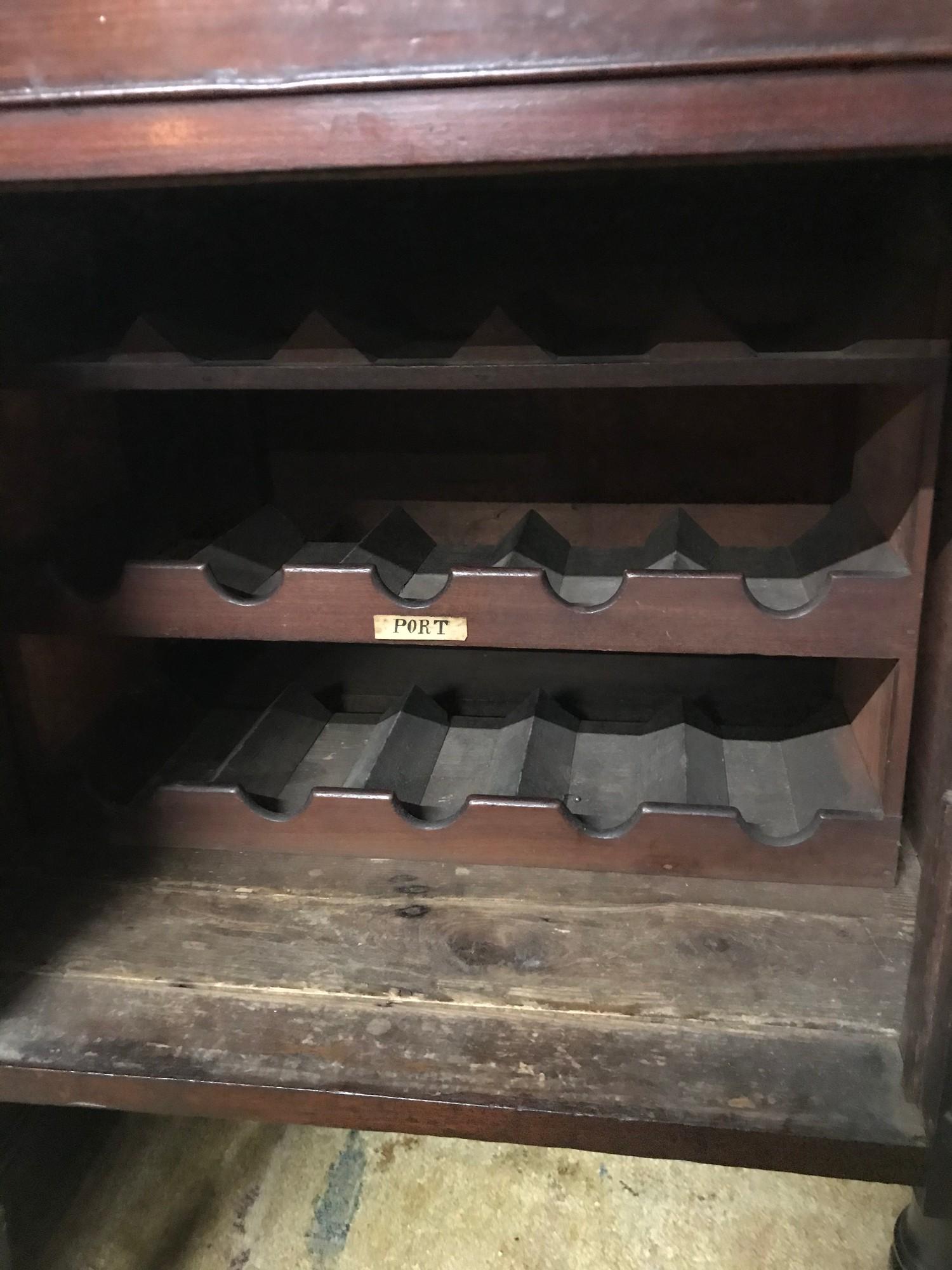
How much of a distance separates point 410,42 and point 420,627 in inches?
16.8

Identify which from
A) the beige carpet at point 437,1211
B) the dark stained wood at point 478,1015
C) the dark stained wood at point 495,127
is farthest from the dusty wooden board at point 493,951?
the dark stained wood at point 495,127

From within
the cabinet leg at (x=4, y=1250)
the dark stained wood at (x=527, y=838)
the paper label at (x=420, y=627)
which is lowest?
the cabinet leg at (x=4, y=1250)

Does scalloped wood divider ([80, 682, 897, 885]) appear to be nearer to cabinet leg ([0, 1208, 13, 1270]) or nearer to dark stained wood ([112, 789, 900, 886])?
dark stained wood ([112, 789, 900, 886])

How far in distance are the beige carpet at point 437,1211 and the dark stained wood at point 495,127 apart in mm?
892

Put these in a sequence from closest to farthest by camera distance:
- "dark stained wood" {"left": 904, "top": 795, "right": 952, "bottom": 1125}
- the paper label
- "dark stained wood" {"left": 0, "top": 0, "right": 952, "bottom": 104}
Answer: "dark stained wood" {"left": 0, "top": 0, "right": 952, "bottom": 104} < "dark stained wood" {"left": 904, "top": 795, "right": 952, "bottom": 1125} < the paper label

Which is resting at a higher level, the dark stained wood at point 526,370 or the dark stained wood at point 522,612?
the dark stained wood at point 526,370

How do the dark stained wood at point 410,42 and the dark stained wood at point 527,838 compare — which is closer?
the dark stained wood at point 410,42

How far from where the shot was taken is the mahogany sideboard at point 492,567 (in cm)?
50

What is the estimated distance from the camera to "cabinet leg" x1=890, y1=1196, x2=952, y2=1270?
28.3 inches

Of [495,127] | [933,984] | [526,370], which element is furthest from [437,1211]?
[495,127]

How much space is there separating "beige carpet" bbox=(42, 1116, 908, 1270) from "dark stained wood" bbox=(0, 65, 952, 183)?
2.93 feet

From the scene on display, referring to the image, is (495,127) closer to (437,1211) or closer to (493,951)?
(493,951)

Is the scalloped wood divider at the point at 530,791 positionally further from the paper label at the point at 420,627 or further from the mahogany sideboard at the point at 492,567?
the paper label at the point at 420,627

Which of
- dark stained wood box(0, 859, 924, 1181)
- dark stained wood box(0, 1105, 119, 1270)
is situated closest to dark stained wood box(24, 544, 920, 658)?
dark stained wood box(0, 859, 924, 1181)
